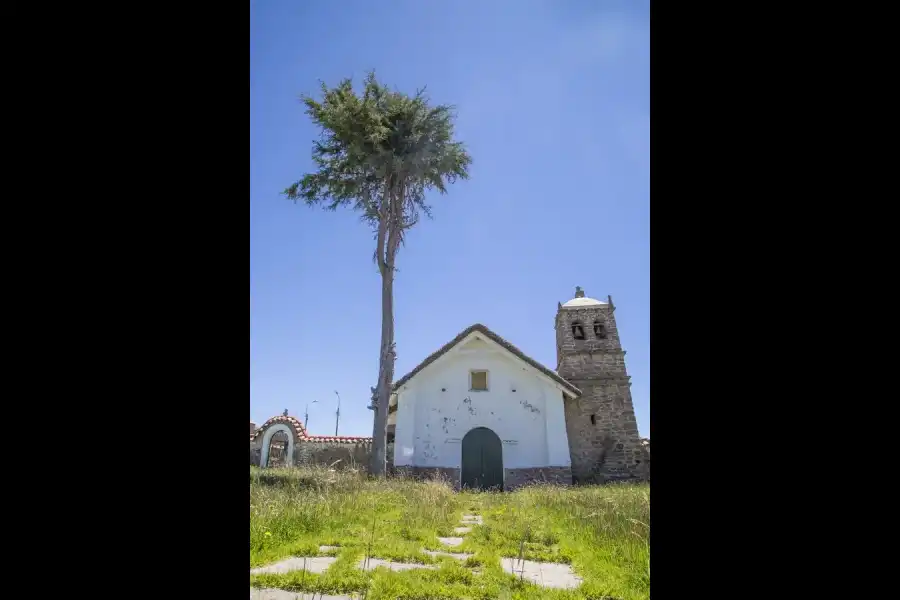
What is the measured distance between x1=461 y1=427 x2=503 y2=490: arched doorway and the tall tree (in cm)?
448

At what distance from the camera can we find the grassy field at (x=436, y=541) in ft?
12.2

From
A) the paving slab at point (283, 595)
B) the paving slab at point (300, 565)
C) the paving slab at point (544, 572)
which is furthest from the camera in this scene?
the paving slab at point (544, 572)

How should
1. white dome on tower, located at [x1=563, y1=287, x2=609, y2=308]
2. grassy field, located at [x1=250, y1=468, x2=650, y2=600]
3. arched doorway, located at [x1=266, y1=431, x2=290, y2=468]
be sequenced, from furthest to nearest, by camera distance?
white dome on tower, located at [x1=563, y1=287, x2=609, y2=308] < arched doorway, located at [x1=266, y1=431, x2=290, y2=468] < grassy field, located at [x1=250, y1=468, x2=650, y2=600]

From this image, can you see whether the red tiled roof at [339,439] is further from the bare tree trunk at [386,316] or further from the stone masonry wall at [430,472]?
the bare tree trunk at [386,316]

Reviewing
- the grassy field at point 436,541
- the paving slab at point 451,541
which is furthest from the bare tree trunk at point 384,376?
the paving slab at point 451,541

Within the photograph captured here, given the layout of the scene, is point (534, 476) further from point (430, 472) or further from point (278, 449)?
point (278, 449)

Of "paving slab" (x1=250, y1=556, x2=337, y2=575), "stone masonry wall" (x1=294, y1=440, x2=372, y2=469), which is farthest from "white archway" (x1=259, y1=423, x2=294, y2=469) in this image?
"paving slab" (x1=250, y1=556, x2=337, y2=575)

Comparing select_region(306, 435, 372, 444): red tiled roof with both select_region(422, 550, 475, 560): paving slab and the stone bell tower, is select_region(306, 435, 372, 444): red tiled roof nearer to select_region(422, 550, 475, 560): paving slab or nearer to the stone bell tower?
the stone bell tower

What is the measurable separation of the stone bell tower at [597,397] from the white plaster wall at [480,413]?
1852 millimetres

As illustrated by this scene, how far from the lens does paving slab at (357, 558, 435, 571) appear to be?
422cm

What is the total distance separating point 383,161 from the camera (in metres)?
16.5

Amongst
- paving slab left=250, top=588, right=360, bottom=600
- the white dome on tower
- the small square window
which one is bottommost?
paving slab left=250, top=588, right=360, bottom=600
